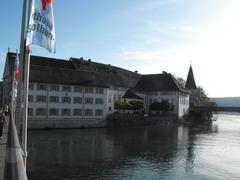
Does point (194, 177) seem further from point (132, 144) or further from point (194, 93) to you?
point (194, 93)

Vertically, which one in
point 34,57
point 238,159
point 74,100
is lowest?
point 238,159

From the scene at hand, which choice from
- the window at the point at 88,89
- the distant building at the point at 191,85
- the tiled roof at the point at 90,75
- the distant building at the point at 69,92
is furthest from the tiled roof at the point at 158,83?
the window at the point at 88,89

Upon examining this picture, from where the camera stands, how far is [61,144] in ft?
126

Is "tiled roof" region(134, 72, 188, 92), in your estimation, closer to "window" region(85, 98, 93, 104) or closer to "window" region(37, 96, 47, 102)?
"window" region(85, 98, 93, 104)

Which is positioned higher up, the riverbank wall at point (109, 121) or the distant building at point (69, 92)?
the distant building at point (69, 92)

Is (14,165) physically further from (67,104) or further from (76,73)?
(76,73)

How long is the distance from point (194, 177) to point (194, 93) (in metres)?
89.1

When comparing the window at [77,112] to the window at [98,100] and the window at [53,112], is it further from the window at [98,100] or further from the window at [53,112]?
the window at [98,100]

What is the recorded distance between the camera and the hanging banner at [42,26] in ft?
27.6

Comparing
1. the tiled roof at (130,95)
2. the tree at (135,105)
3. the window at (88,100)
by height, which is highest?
the tiled roof at (130,95)

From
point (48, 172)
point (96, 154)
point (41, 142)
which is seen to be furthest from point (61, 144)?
point (48, 172)

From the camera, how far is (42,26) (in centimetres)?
863

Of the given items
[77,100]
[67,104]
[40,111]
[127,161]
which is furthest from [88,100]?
[127,161]

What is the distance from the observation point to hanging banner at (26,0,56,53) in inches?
332
